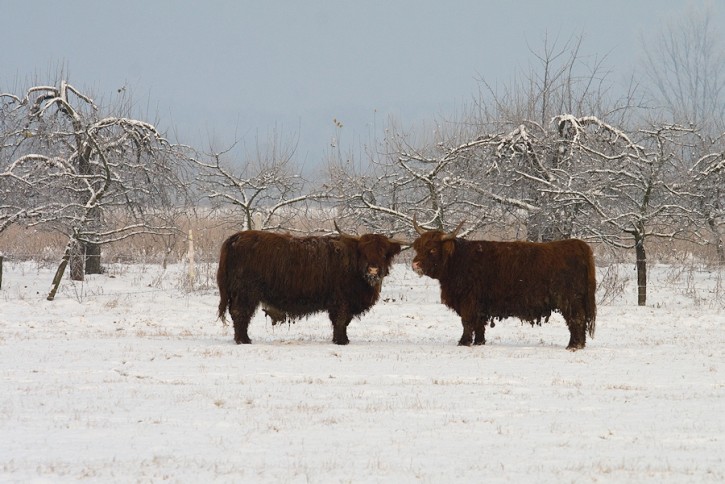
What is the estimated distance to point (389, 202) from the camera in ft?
78.9

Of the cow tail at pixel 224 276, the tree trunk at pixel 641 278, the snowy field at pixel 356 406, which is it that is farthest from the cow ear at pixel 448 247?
the tree trunk at pixel 641 278

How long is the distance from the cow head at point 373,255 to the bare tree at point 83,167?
10.5 m

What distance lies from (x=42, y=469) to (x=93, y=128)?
1830cm

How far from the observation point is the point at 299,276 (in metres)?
12.8

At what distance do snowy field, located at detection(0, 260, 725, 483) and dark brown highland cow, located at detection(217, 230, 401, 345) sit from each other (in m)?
0.55

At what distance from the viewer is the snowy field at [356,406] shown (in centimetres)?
522

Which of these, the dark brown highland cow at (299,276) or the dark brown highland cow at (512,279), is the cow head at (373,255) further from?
the dark brown highland cow at (512,279)

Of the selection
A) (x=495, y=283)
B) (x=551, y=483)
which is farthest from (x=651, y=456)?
(x=495, y=283)

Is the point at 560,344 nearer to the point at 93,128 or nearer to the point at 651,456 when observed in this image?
the point at 651,456

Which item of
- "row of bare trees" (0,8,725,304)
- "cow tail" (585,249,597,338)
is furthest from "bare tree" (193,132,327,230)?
"cow tail" (585,249,597,338)

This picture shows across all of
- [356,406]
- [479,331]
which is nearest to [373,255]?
[479,331]

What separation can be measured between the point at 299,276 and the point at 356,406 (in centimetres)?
561

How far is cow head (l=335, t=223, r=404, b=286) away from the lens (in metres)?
12.9

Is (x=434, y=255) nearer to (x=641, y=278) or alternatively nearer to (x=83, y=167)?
(x=641, y=278)
